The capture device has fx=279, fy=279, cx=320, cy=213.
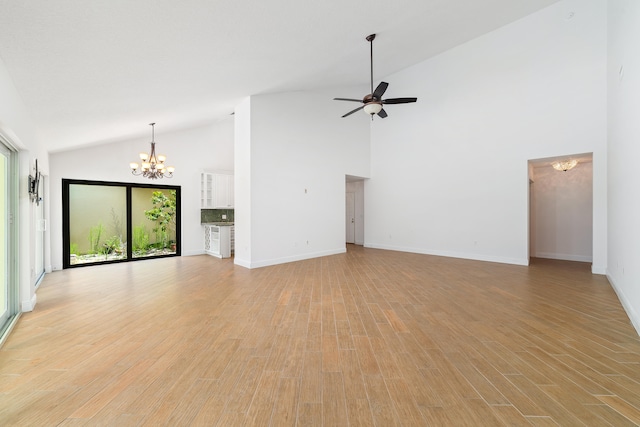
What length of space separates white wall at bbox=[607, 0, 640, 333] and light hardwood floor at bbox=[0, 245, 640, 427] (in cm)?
42

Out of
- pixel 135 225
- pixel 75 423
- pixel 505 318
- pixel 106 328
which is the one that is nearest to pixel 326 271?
pixel 505 318

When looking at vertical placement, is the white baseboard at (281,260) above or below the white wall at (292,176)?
below

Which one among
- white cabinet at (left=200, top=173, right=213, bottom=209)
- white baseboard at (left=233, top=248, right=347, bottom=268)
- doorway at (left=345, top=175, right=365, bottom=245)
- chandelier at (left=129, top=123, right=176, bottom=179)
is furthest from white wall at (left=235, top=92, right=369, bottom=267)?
white cabinet at (left=200, top=173, right=213, bottom=209)

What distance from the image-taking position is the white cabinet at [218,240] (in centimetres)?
738

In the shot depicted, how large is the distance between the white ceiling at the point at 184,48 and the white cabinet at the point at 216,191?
188cm

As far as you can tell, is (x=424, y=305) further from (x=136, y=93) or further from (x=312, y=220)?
(x=136, y=93)

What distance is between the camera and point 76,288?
4.43 metres

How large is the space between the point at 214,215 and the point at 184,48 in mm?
5862

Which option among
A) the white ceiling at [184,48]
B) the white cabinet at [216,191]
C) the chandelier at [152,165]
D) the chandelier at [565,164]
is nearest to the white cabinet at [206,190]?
the white cabinet at [216,191]

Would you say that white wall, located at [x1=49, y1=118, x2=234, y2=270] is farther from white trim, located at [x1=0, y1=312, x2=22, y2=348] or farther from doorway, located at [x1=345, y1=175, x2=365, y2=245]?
doorway, located at [x1=345, y1=175, x2=365, y2=245]

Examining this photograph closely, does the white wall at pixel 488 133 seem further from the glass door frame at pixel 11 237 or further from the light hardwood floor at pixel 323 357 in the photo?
the glass door frame at pixel 11 237

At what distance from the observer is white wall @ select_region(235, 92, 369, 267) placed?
607 cm

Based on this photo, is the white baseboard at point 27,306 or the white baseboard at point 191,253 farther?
the white baseboard at point 191,253

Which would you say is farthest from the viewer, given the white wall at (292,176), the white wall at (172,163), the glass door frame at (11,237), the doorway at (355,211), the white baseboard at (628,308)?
the doorway at (355,211)
